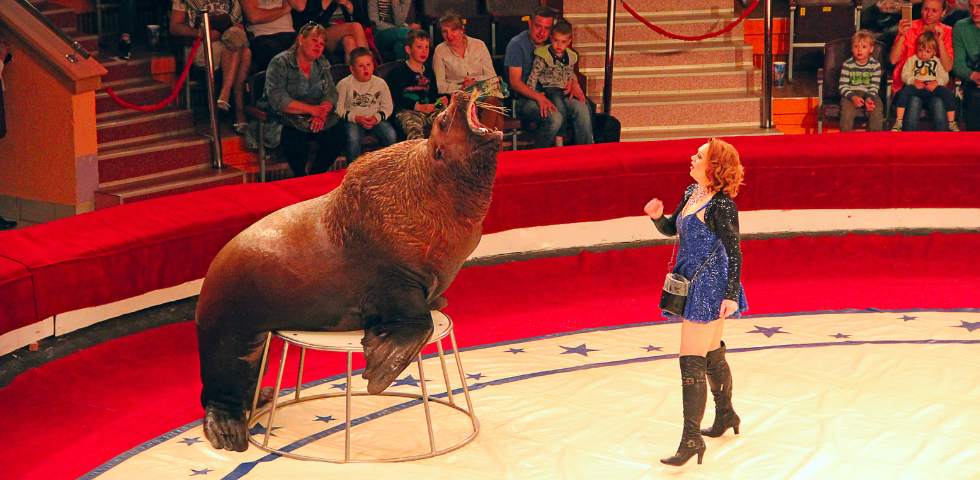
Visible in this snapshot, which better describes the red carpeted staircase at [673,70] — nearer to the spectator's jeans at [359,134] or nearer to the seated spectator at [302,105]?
the spectator's jeans at [359,134]

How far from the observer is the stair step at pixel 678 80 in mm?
10578

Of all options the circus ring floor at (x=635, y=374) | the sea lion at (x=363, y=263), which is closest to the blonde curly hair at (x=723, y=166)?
the sea lion at (x=363, y=263)

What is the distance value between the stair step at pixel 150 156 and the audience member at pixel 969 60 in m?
6.95

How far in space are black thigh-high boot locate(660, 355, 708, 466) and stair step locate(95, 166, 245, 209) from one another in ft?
15.4

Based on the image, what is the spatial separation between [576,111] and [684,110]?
1.73 metres

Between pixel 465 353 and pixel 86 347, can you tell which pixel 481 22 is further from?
pixel 86 347

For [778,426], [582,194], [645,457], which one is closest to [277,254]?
[645,457]

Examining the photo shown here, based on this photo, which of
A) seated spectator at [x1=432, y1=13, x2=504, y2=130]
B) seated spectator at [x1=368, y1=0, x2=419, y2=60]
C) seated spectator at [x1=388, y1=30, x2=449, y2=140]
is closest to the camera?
seated spectator at [x1=388, y1=30, x2=449, y2=140]

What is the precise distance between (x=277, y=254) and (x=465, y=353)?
170cm

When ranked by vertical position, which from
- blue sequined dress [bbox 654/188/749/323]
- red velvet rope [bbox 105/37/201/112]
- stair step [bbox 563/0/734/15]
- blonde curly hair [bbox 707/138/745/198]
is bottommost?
blue sequined dress [bbox 654/188/749/323]

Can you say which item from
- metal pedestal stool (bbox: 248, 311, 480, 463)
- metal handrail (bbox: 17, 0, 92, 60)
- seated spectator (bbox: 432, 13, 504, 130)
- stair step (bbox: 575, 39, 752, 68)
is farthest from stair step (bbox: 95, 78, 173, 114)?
metal pedestal stool (bbox: 248, 311, 480, 463)

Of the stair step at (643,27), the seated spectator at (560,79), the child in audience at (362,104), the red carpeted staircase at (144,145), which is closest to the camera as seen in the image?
the red carpeted staircase at (144,145)

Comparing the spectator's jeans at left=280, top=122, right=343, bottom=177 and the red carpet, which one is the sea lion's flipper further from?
the spectator's jeans at left=280, top=122, right=343, bottom=177

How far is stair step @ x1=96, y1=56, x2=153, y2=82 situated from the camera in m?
9.27
